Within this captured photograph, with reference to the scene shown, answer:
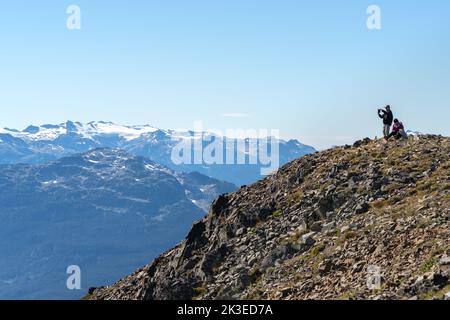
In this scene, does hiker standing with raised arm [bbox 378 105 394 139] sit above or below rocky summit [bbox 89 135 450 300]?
above

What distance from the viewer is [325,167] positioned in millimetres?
55406

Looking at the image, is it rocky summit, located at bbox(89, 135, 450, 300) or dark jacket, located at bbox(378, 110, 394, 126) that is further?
dark jacket, located at bbox(378, 110, 394, 126)

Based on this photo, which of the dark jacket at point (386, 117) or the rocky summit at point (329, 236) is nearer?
the rocky summit at point (329, 236)

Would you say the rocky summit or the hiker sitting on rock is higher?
the hiker sitting on rock

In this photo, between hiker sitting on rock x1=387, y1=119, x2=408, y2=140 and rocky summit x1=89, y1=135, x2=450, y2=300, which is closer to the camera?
rocky summit x1=89, y1=135, x2=450, y2=300

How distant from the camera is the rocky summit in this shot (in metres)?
30.8

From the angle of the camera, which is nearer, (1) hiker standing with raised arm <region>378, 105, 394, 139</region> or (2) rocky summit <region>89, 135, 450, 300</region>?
(2) rocky summit <region>89, 135, 450, 300</region>

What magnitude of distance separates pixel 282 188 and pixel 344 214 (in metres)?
12.7

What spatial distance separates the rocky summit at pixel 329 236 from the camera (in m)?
30.8

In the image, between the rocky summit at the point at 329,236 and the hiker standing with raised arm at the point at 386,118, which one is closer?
the rocky summit at the point at 329,236

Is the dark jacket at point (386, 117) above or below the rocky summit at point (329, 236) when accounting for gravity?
above
